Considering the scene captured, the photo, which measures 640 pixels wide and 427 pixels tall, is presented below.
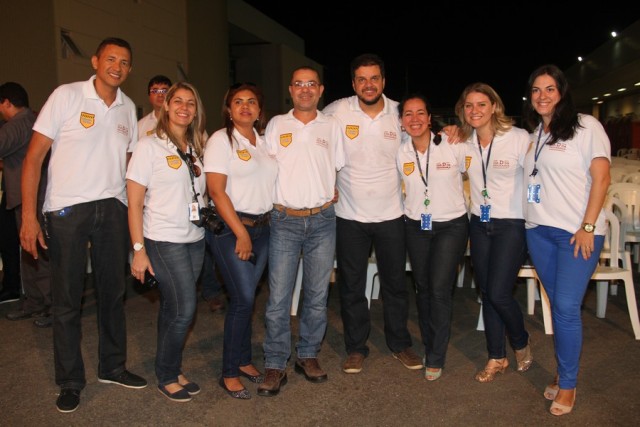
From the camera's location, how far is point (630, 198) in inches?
223

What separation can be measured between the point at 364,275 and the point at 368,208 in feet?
1.60

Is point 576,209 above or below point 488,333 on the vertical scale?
above

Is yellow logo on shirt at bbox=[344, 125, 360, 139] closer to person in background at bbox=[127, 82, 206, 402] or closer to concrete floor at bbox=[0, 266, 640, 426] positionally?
person in background at bbox=[127, 82, 206, 402]

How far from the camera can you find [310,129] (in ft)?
→ 11.0

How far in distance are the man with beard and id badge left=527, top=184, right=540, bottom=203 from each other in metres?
0.84

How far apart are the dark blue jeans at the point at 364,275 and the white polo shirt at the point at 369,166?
3.6 inches

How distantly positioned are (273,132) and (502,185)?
1.42 meters

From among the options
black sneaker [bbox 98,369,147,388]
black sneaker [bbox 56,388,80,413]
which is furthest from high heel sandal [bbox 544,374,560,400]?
black sneaker [bbox 56,388,80,413]

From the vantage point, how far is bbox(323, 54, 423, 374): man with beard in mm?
3545

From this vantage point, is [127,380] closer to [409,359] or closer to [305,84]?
[409,359]

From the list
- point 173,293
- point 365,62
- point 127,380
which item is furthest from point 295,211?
point 127,380

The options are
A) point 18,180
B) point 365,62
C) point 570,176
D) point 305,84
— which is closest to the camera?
point 570,176

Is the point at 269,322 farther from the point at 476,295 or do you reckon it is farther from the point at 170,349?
the point at 476,295

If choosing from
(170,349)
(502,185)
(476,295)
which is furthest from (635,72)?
(170,349)
